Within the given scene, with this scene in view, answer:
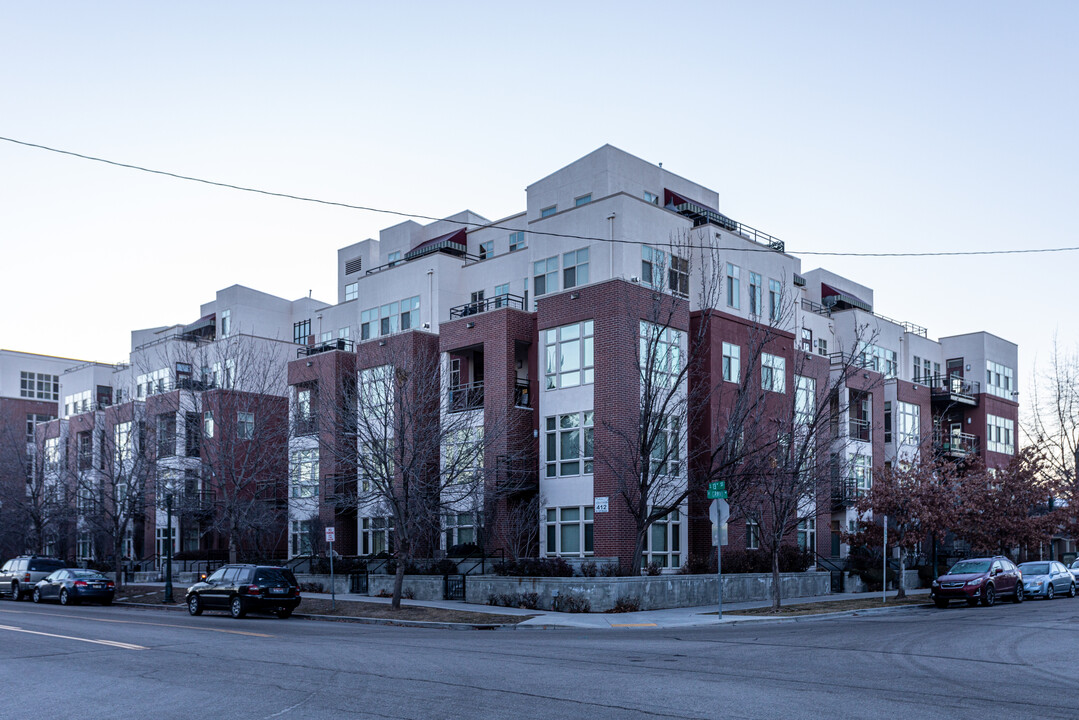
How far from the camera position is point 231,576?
1090 inches

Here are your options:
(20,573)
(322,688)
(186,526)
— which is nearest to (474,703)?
(322,688)

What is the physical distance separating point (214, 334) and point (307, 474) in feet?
60.6

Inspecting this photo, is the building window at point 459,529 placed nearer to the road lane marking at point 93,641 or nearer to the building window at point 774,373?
the building window at point 774,373

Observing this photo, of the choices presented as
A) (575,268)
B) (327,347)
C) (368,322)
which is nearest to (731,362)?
(575,268)

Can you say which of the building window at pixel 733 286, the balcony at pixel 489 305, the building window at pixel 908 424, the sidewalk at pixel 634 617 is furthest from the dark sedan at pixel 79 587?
the building window at pixel 908 424

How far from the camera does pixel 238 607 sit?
2708cm

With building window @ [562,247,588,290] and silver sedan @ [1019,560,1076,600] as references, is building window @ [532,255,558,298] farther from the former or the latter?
silver sedan @ [1019,560,1076,600]

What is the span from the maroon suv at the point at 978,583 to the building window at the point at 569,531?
11193 mm

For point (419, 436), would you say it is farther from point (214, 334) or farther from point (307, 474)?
point (214, 334)

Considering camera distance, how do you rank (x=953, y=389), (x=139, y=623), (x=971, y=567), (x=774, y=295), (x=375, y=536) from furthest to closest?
1. (x=953, y=389)
2. (x=375, y=536)
3. (x=774, y=295)
4. (x=971, y=567)
5. (x=139, y=623)

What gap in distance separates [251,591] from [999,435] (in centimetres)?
5114

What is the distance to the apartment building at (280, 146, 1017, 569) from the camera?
33.3 m

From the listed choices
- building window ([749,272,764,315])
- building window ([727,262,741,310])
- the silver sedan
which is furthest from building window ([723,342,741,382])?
the silver sedan

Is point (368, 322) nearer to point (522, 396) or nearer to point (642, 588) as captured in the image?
point (522, 396)
